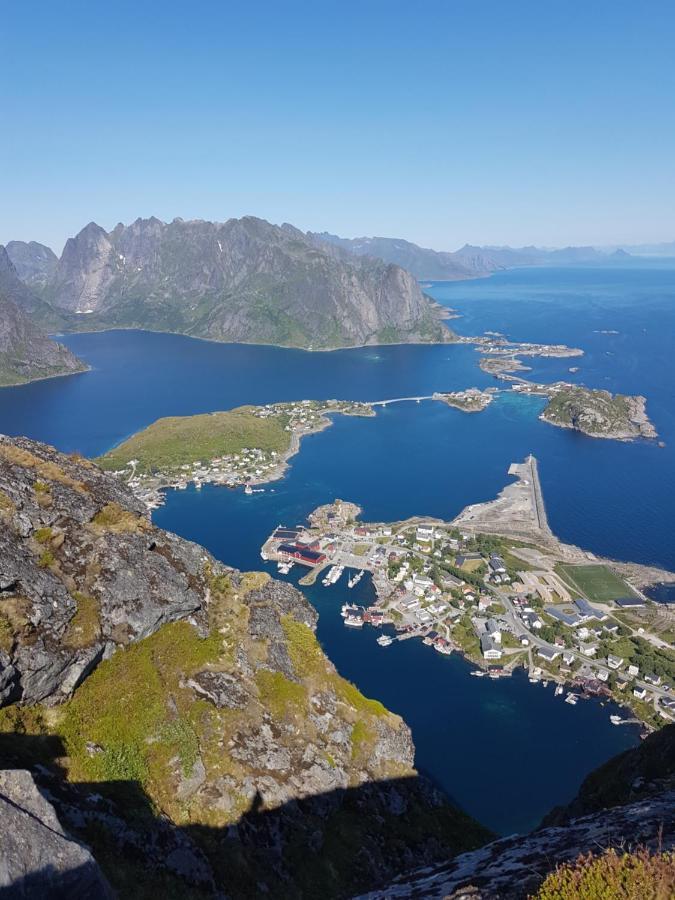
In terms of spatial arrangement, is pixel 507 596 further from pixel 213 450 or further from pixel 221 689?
pixel 213 450

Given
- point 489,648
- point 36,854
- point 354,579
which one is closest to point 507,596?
point 489,648

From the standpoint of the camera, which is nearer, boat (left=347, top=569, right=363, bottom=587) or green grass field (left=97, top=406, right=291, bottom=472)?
boat (left=347, top=569, right=363, bottom=587)

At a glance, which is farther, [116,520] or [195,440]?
[195,440]

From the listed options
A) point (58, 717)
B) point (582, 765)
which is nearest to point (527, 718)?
point (582, 765)

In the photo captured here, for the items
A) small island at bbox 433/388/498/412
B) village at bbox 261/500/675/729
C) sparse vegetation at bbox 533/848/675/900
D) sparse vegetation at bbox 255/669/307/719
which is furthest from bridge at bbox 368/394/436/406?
sparse vegetation at bbox 533/848/675/900

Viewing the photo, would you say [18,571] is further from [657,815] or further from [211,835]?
[657,815]

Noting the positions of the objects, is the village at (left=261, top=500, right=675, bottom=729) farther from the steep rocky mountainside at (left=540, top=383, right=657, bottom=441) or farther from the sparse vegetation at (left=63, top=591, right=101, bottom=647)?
the steep rocky mountainside at (left=540, top=383, right=657, bottom=441)
